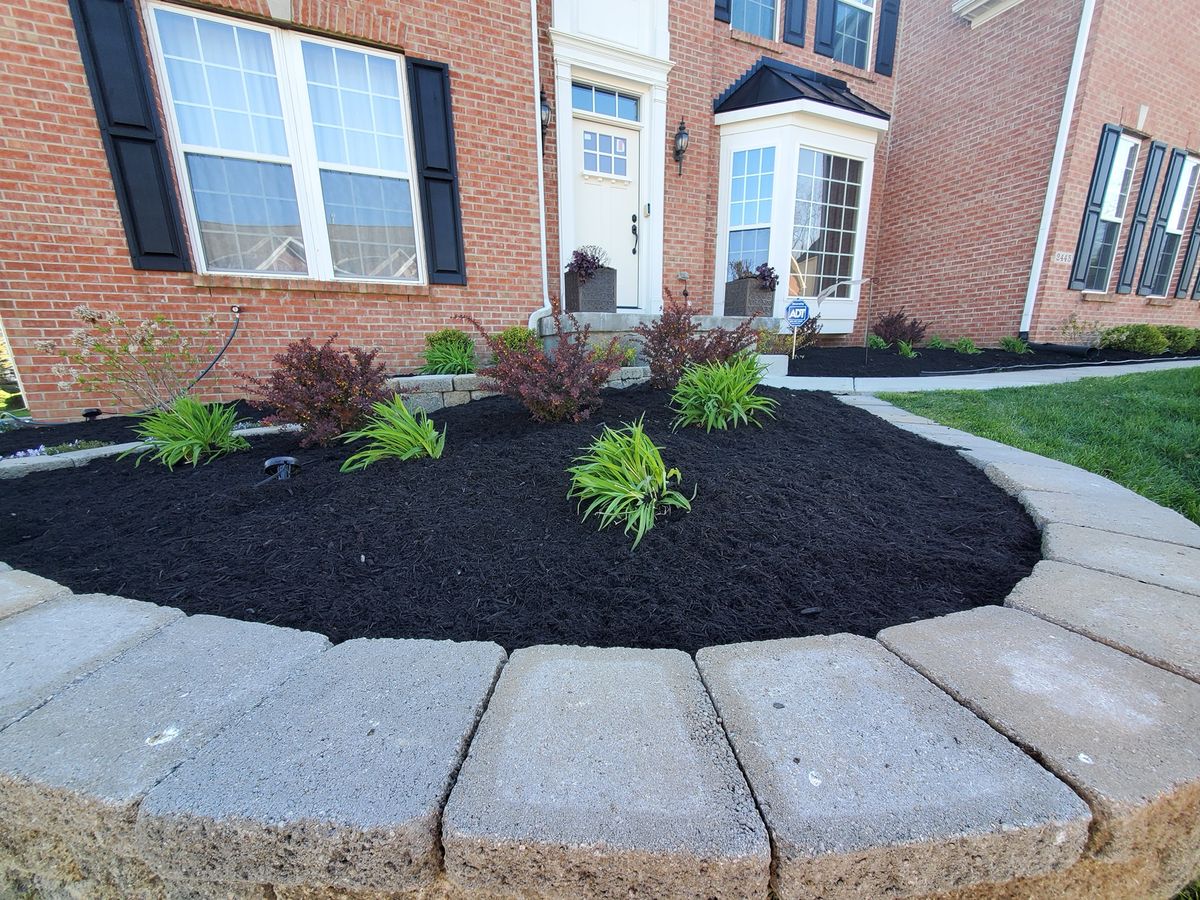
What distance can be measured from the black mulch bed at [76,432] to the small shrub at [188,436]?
0.67 m

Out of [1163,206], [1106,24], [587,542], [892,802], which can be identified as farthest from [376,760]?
[1163,206]

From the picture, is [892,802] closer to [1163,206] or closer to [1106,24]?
[1106,24]

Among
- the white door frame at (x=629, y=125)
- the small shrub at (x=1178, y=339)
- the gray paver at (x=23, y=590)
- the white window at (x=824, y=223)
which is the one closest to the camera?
the gray paver at (x=23, y=590)

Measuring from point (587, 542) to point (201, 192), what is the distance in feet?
14.5

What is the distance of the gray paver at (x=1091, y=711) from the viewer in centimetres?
72

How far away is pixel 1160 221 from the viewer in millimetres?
7484

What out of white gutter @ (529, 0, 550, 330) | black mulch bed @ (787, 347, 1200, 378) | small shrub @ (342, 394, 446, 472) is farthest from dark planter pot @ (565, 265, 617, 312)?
small shrub @ (342, 394, 446, 472)

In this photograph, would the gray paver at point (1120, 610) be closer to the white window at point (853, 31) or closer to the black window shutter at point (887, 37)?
the white window at point (853, 31)

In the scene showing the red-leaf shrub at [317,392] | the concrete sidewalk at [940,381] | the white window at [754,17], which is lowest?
the concrete sidewalk at [940,381]

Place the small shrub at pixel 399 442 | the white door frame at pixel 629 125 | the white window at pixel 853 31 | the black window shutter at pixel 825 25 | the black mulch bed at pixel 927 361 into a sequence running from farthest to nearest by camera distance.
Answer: the white window at pixel 853 31 < the black window shutter at pixel 825 25 < the black mulch bed at pixel 927 361 < the white door frame at pixel 629 125 < the small shrub at pixel 399 442

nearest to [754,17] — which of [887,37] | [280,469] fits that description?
[887,37]

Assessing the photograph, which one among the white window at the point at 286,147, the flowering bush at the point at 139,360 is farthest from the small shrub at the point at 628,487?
the white window at the point at 286,147

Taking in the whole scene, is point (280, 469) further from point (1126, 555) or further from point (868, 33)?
point (868, 33)

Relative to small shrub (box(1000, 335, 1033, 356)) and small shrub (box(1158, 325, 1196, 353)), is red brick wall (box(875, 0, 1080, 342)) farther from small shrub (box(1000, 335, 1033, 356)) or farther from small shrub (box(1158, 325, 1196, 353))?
small shrub (box(1158, 325, 1196, 353))
